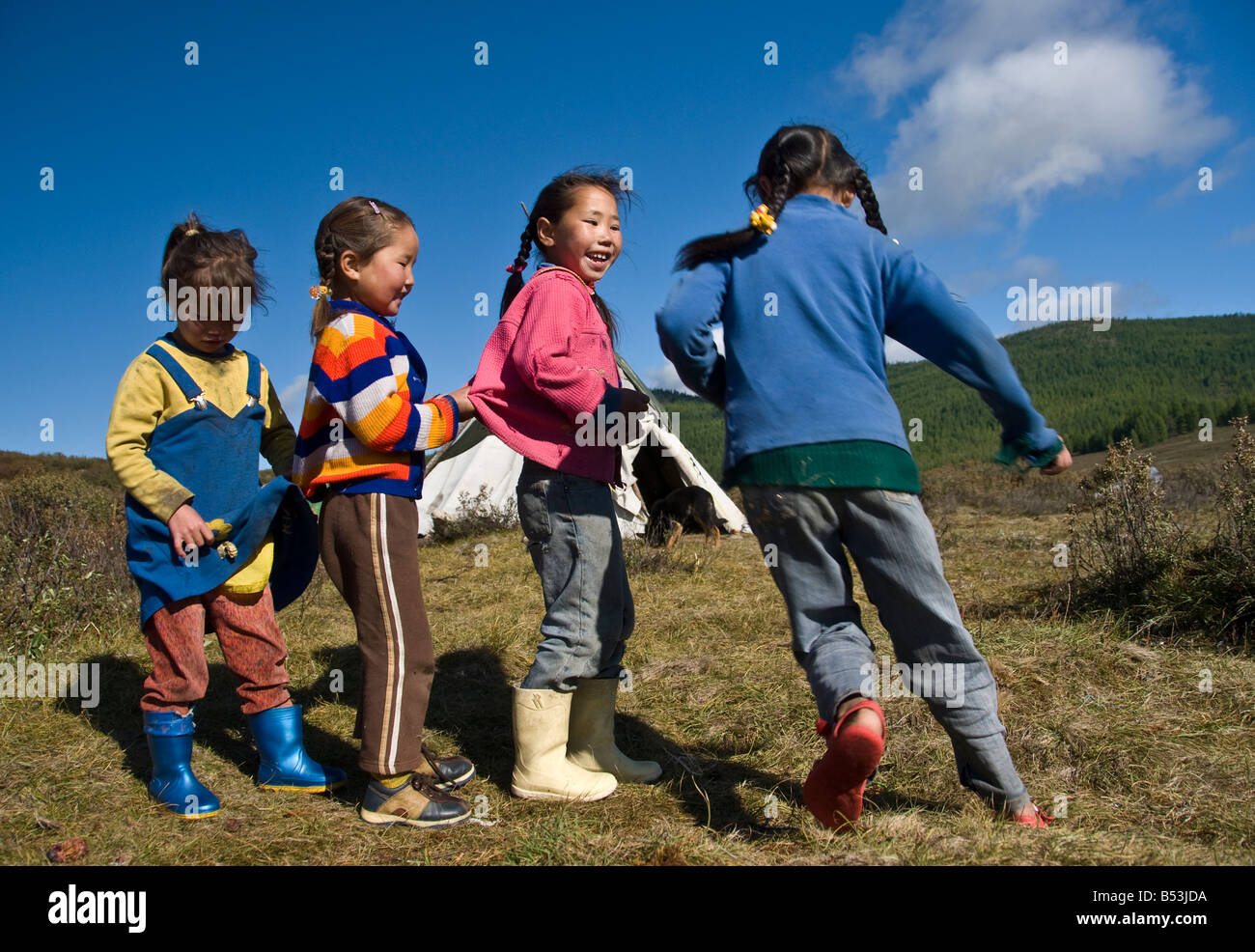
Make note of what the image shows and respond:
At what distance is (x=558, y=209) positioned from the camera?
2.55m

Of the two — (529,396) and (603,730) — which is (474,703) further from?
(529,396)

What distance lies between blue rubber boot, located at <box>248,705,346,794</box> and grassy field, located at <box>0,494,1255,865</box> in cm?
6

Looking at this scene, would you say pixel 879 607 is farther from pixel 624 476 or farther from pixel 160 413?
pixel 624 476

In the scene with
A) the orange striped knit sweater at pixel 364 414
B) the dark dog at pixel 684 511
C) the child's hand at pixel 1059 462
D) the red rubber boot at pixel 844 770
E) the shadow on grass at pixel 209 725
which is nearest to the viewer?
the red rubber boot at pixel 844 770

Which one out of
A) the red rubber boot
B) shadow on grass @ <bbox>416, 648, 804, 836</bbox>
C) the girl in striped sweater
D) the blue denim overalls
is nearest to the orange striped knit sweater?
the girl in striped sweater

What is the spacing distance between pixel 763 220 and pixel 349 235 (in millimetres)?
1188

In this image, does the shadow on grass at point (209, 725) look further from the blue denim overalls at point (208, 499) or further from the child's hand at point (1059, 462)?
the child's hand at point (1059, 462)

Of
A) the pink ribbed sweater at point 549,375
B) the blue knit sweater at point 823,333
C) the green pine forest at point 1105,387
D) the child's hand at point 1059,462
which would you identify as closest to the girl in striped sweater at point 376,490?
the pink ribbed sweater at point 549,375

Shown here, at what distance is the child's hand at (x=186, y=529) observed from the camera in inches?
94.3

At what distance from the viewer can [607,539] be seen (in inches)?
96.5

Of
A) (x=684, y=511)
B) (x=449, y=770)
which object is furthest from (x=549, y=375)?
(x=684, y=511)

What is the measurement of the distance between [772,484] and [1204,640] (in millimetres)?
2682

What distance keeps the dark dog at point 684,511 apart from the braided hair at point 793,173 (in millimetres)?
5449

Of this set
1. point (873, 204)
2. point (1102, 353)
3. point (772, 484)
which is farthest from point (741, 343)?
point (1102, 353)
